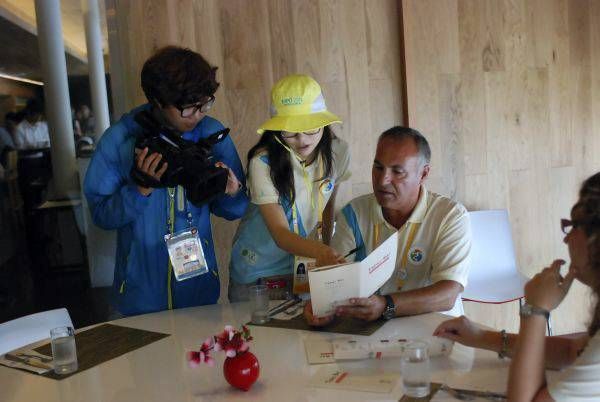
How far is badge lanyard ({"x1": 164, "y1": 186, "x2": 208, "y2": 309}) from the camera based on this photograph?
2209 millimetres

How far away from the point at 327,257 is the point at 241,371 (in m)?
0.65

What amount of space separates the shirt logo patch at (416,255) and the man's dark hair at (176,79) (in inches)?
34.7

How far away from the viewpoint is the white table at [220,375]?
144 cm

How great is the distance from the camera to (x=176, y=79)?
2062 mm

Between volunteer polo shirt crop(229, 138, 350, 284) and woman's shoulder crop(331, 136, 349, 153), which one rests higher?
woman's shoulder crop(331, 136, 349, 153)

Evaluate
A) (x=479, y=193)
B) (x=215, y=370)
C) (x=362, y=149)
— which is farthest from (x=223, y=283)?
(x=215, y=370)

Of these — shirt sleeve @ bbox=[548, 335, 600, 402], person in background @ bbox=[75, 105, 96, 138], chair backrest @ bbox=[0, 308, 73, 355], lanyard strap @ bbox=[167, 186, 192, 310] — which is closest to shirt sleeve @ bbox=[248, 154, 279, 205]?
lanyard strap @ bbox=[167, 186, 192, 310]

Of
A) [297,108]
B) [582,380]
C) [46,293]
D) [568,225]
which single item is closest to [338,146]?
[297,108]

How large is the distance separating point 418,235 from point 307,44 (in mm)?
1589

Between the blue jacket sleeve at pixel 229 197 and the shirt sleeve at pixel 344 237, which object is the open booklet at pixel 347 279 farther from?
the blue jacket sleeve at pixel 229 197

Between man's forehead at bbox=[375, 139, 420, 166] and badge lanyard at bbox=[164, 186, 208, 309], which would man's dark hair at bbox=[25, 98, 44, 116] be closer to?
badge lanyard at bbox=[164, 186, 208, 309]

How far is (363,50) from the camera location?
3.44 meters

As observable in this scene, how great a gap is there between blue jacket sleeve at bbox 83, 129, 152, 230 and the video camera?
0.29ft

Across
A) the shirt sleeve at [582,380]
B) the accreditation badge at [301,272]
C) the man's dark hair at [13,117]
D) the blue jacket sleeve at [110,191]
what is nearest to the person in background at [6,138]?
the man's dark hair at [13,117]
